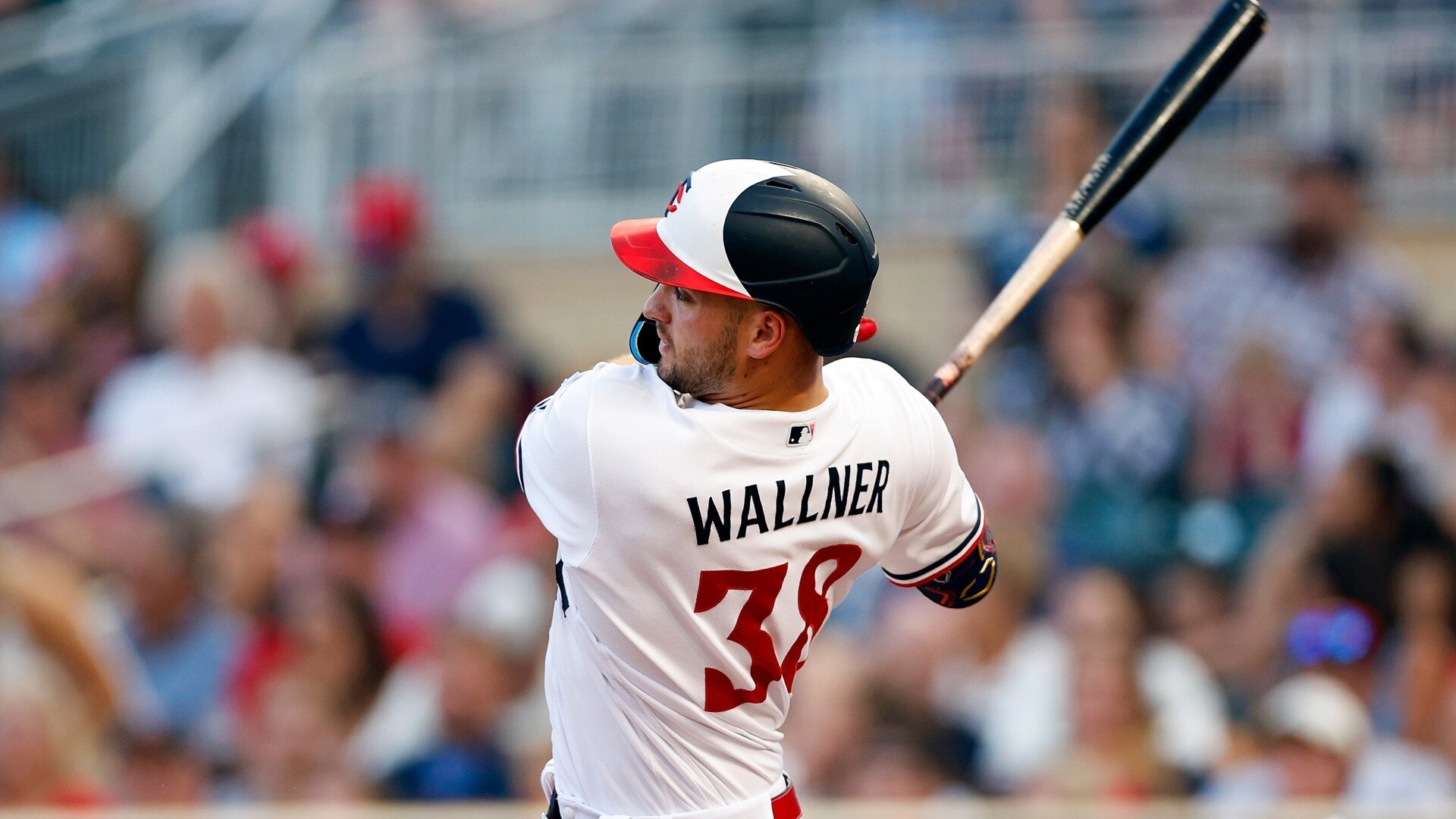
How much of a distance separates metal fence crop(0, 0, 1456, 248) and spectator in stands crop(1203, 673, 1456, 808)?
111 inches

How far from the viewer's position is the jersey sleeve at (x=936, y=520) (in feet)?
9.11

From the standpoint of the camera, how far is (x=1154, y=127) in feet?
10.9

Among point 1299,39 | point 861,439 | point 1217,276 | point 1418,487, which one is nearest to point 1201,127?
point 1299,39

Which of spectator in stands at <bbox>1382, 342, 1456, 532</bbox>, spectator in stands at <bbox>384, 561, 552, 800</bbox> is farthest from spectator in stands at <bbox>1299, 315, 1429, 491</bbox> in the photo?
spectator in stands at <bbox>384, 561, 552, 800</bbox>

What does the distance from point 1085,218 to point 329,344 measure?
16.1 ft

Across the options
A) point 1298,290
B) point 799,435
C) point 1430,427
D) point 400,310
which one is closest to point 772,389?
point 799,435

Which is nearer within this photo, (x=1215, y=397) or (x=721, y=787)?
(x=721, y=787)

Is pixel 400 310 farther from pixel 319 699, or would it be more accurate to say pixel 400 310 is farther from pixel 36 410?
pixel 319 699

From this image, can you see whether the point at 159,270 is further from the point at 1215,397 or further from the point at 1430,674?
the point at 1430,674

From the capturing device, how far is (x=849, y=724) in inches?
215

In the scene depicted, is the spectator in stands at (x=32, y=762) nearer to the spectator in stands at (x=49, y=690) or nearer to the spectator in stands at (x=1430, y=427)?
the spectator in stands at (x=49, y=690)

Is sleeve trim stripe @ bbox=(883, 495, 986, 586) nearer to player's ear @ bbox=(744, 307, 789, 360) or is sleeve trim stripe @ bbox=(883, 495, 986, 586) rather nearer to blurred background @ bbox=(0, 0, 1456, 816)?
player's ear @ bbox=(744, 307, 789, 360)

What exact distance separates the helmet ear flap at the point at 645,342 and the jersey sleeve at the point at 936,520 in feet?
1.44

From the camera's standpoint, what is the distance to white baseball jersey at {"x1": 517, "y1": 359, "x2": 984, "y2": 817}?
8.27ft
